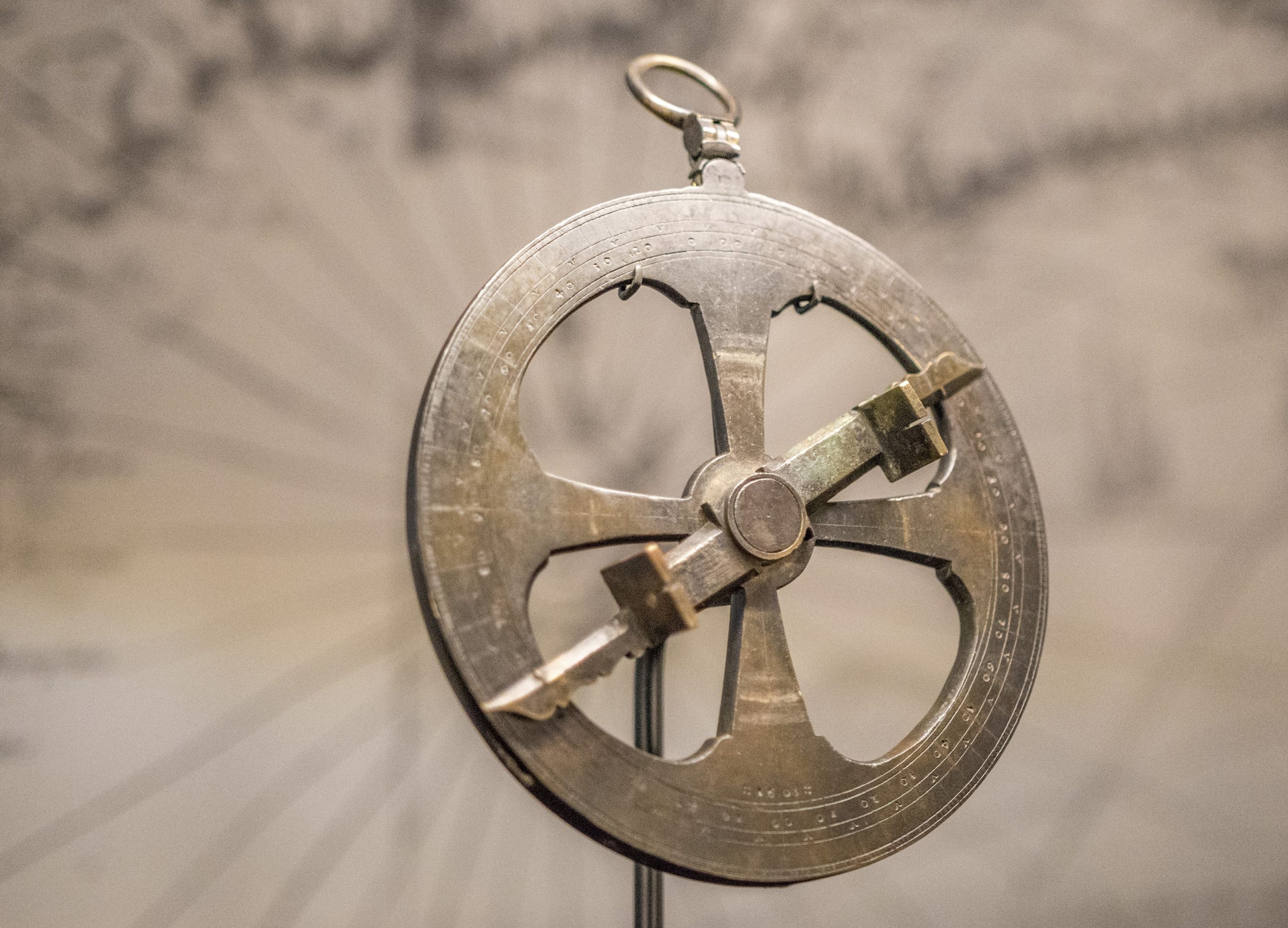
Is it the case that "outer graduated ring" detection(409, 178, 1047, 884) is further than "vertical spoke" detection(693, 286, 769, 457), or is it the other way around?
"vertical spoke" detection(693, 286, 769, 457)

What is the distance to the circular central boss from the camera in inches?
57.1

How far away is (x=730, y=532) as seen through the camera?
57.0 inches

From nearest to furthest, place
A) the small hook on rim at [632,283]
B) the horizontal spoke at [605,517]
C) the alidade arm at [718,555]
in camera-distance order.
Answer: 1. the alidade arm at [718,555]
2. the horizontal spoke at [605,517]
3. the small hook on rim at [632,283]

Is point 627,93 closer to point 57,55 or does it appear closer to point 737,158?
point 737,158

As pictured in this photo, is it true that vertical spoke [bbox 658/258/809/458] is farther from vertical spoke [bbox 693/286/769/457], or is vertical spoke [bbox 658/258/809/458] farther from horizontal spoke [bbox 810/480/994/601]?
horizontal spoke [bbox 810/480/994/601]

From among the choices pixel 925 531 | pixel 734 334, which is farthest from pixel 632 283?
pixel 925 531

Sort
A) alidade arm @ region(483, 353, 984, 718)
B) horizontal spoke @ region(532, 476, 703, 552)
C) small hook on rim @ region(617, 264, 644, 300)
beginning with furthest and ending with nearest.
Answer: small hook on rim @ region(617, 264, 644, 300) < horizontal spoke @ region(532, 476, 703, 552) < alidade arm @ region(483, 353, 984, 718)

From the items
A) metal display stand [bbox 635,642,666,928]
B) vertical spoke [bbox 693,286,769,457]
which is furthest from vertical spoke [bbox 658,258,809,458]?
metal display stand [bbox 635,642,666,928]

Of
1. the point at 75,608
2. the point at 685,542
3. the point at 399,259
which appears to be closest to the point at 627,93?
the point at 399,259

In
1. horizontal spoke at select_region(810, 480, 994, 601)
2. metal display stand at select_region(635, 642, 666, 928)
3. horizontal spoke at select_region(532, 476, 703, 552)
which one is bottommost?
metal display stand at select_region(635, 642, 666, 928)

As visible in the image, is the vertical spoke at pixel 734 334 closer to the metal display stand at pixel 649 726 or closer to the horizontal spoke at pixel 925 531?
the horizontal spoke at pixel 925 531

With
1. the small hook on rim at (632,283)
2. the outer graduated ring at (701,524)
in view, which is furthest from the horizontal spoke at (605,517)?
the small hook on rim at (632,283)

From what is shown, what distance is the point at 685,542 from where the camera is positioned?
1.44 metres

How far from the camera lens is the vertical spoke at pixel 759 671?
146cm
